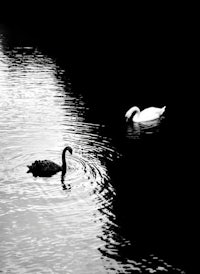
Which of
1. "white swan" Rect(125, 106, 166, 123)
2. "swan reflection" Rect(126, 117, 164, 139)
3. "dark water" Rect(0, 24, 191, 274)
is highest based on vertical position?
"white swan" Rect(125, 106, 166, 123)

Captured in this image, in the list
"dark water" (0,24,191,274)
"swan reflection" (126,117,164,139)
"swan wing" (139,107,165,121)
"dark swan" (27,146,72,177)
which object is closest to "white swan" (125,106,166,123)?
"swan wing" (139,107,165,121)

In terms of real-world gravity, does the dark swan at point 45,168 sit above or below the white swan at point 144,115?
below

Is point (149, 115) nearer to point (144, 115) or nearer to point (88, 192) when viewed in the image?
point (144, 115)

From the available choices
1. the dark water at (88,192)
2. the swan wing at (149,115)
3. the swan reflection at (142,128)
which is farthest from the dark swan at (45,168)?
the swan wing at (149,115)

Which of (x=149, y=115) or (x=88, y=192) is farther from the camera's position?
(x=149, y=115)

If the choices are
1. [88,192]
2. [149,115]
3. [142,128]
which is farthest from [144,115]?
[88,192]

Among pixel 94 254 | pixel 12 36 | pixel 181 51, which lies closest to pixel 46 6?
pixel 12 36

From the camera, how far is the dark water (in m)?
12.1

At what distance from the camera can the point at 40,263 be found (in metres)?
11.7

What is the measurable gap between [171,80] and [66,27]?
101 feet

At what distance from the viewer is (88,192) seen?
15.2 m

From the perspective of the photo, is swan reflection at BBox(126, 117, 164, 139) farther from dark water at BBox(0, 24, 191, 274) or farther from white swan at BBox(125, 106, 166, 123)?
white swan at BBox(125, 106, 166, 123)

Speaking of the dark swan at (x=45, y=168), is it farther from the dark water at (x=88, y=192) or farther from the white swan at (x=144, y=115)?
the white swan at (x=144, y=115)

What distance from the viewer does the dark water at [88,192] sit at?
39.6ft
